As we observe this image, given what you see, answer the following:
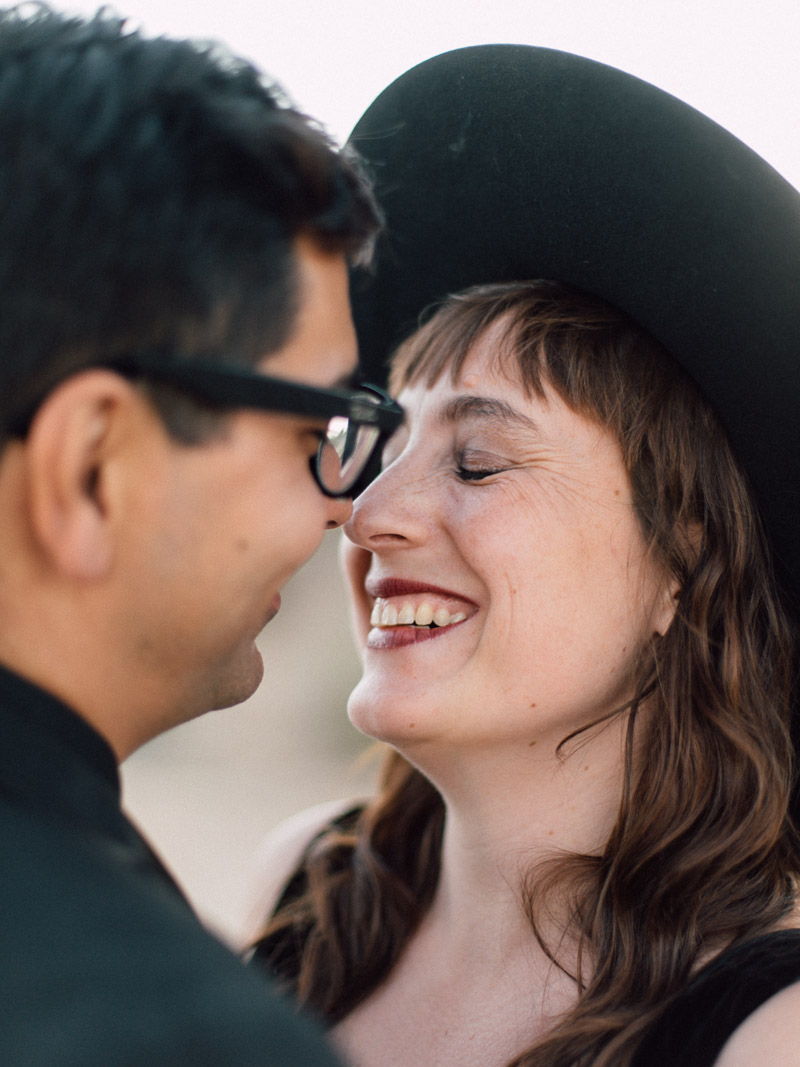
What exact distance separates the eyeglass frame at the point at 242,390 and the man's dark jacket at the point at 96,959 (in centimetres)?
38

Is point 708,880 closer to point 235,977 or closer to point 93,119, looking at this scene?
point 235,977

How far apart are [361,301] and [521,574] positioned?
3.18ft

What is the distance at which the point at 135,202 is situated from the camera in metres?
1.10

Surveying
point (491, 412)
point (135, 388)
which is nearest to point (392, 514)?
point (491, 412)

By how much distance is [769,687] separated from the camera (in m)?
2.21

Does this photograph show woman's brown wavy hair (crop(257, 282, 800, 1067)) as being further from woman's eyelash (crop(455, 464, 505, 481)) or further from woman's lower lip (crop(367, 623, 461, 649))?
woman's lower lip (crop(367, 623, 461, 649))

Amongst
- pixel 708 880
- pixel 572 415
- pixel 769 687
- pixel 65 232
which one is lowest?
pixel 708 880

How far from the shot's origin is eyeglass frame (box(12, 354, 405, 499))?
1.11 meters

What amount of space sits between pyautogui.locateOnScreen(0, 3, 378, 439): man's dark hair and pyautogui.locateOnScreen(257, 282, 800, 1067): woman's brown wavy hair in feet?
3.50

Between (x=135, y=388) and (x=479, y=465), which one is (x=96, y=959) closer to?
(x=135, y=388)

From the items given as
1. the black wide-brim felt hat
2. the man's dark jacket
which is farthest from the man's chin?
the black wide-brim felt hat

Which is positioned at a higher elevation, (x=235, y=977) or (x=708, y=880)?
(x=235, y=977)

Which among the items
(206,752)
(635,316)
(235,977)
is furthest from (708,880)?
(206,752)

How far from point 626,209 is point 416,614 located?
90 centimetres
